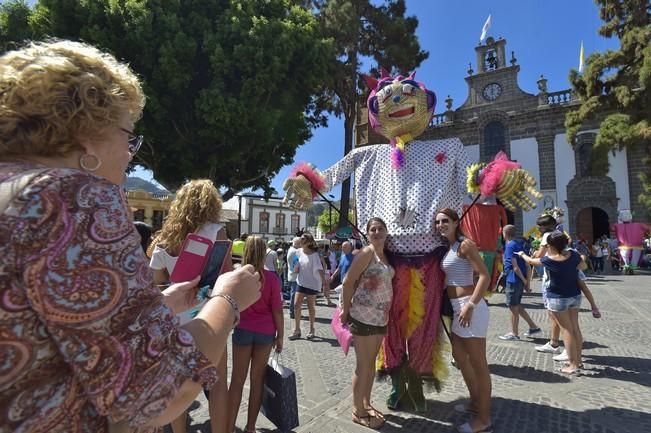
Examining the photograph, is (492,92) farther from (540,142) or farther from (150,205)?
(150,205)

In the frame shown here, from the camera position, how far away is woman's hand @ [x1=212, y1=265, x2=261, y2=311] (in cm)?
121

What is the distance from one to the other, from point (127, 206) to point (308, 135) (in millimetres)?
16064

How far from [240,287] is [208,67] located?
12944 millimetres

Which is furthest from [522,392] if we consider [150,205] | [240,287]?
[150,205]

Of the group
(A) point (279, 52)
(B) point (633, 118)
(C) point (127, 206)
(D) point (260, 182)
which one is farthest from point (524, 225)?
(C) point (127, 206)

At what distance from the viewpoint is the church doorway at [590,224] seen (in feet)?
76.4

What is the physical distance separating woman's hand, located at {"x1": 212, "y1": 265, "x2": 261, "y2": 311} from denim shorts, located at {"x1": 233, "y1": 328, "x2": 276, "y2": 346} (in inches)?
76.0

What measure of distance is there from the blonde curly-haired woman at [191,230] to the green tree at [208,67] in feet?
31.5

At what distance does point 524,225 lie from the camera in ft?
78.0

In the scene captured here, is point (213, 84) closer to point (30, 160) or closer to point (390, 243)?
point (390, 243)

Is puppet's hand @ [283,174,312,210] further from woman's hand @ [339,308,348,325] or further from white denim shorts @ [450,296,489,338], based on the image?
white denim shorts @ [450,296,489,338]

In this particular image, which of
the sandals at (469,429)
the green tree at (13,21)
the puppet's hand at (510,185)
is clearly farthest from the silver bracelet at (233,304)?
the green tree at (13,21)

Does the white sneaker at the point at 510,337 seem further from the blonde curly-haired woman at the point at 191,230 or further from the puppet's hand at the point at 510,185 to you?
the blonde curly-haired woman at the point at 191,230

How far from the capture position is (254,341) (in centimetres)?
312
